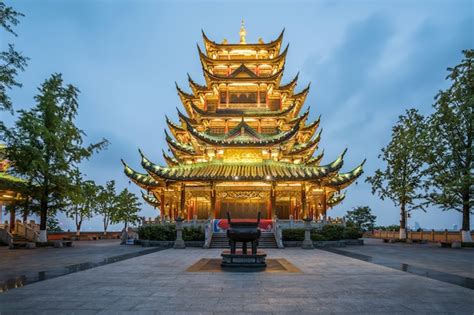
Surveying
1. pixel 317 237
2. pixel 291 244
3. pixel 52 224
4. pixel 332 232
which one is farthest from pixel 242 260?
pixel 52 224

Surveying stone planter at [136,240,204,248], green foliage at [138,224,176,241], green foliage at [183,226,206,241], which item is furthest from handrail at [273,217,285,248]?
green foliage at [138,224,176,241]

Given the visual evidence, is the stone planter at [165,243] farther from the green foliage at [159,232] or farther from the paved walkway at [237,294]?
the paved walkway at [237,294]

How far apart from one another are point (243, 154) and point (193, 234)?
8985 millimetres

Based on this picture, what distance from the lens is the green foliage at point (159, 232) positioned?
2578 centimetres

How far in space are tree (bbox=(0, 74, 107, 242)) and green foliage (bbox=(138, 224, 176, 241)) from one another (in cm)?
616

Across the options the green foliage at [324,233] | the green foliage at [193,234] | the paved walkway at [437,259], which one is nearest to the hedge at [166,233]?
the green foliage at [193,234]

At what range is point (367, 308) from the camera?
6.44 m

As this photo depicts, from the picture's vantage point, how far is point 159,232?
26.0 m

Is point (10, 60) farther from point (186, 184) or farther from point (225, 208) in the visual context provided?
point (225, 208)

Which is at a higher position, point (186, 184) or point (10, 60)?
point (10, 60)

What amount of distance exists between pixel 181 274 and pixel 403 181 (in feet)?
94.4

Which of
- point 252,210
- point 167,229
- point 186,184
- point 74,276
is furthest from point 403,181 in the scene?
point 74,276

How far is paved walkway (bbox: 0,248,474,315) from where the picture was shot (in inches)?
251

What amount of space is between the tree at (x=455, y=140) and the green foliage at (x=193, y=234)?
56.8 feet
